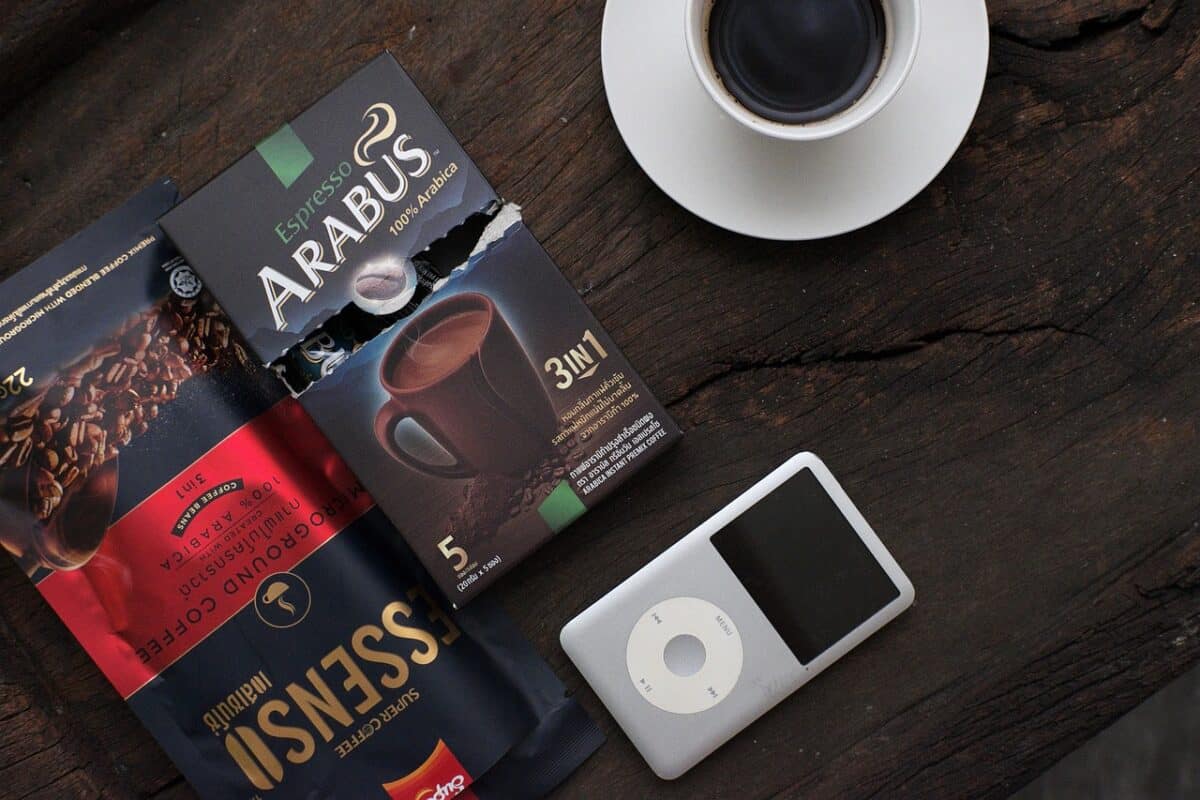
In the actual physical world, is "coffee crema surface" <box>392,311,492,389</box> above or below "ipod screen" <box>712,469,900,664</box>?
→ above

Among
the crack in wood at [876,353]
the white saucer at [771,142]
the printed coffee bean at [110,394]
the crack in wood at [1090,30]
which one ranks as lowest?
the crack in wood at [876,353]

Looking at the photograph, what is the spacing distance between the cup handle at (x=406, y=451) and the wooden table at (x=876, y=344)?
106mm

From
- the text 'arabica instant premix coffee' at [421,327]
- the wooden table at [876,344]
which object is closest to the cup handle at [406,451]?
the text 'arabica instant premix coffee' at [421,327]

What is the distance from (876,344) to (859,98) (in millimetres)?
189

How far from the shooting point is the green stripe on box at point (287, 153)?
2.28ft

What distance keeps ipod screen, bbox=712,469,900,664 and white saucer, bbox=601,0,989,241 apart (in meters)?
0.20

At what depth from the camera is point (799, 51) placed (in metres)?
0.67

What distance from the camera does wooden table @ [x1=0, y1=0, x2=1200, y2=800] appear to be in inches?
29.0

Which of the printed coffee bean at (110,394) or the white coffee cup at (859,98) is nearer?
the white coffee cup at (859,98)

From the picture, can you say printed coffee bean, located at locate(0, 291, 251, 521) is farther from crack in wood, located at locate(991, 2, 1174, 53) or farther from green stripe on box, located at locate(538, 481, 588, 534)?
crack in wood, located at locate(991, 2, 1174, 53)

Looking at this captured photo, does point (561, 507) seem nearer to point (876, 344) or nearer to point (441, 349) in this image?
point (441, 349)

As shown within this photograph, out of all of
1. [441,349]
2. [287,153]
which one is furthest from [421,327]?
[287,153]

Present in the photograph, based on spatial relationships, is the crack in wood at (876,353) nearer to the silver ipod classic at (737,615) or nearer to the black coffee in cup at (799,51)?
the silver ipod classic at (737,615)

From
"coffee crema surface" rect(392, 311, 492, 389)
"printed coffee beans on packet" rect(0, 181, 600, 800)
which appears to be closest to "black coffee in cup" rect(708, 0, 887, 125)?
"coffee crema surface" rect(392, 311, 492, 389)
